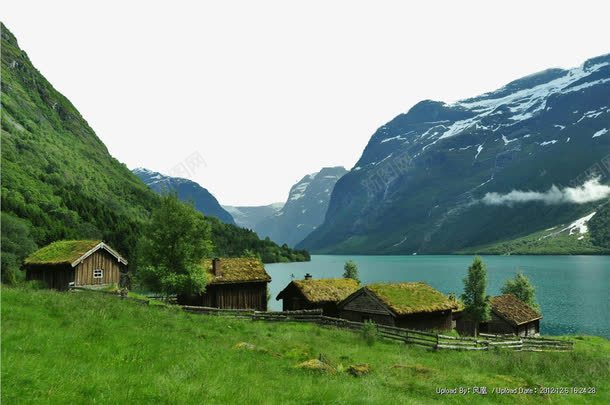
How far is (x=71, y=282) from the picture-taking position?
51688mm

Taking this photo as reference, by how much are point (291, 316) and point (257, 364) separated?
2455cm

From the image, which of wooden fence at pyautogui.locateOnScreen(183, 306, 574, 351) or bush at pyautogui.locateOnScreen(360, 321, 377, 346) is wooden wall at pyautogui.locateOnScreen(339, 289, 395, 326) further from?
bush at pyautogui.locateOnScreen(360, 321, 377, 346)

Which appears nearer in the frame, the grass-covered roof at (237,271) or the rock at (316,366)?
the rock at (316,366)

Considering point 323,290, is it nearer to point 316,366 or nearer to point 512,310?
point 512,310

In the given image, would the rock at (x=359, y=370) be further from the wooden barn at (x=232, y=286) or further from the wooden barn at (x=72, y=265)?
the wooden barn at (x=72, y=265)

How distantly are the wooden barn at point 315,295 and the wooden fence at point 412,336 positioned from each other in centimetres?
427

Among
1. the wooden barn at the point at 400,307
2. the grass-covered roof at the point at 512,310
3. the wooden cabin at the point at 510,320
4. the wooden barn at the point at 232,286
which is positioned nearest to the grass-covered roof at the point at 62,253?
the wooden barn at the point at 232,286

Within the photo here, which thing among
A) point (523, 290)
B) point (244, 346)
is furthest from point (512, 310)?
point (244, 346)

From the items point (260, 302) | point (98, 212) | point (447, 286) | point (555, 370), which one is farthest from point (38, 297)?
point (98, 212)

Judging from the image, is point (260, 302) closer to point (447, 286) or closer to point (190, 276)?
point (190, 276)

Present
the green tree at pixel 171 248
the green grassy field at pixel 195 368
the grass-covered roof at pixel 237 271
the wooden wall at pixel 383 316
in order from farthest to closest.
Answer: the grass-covered roof at pixel 237 271 → the green tree at pixel 171 248 → the wooden wall at pixel 383 316 → the green grassy field at pixel 195 368

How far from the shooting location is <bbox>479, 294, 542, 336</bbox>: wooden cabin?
5772 centimetres

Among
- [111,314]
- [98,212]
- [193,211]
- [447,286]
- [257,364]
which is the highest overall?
[98,212]

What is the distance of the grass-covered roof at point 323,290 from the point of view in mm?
49594
